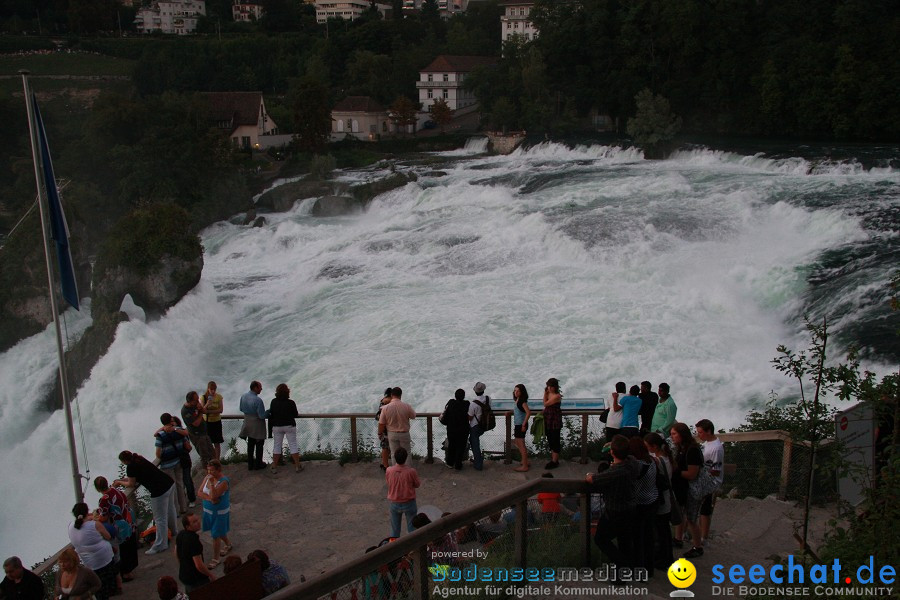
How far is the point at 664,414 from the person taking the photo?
990 cm

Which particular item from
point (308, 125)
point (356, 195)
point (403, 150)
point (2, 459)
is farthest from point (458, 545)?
point (403, 150)

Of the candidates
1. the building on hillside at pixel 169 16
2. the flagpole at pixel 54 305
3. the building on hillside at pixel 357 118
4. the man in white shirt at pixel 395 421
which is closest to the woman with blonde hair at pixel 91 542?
the flagpole at pixel 54 305

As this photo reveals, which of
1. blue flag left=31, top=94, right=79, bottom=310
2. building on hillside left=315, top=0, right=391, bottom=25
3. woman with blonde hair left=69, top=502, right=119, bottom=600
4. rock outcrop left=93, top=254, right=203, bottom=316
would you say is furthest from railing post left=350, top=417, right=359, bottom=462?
building on hillside left=315, top=0, right=391, bottom=25

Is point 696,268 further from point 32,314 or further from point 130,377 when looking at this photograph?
point 32,314

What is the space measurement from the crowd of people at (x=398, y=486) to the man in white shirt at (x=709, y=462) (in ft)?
0.04

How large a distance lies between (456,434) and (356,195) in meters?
30.7

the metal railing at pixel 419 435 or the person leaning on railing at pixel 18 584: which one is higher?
the person leaning on railing at pixel 18 584

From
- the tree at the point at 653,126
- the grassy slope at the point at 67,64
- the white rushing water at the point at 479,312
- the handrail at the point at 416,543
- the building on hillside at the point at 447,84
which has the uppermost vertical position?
the grassy slope at the point at 67,64

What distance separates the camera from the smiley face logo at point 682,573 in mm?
6895

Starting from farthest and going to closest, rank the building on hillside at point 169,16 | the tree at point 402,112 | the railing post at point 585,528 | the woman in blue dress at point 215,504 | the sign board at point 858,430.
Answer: the building on hillside at point 169,16
the tree at point 402,112
the woman in blue dress at point 215,504
the sign board at point 858,430
the railing post at point 585,528

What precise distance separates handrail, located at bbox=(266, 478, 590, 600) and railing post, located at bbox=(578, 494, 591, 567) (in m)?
0.02

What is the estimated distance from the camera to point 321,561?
8688mm

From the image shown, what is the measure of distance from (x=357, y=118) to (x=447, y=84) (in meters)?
11.3

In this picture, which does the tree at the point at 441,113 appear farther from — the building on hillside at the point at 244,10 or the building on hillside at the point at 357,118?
the building on hillside at the point at 244,10
